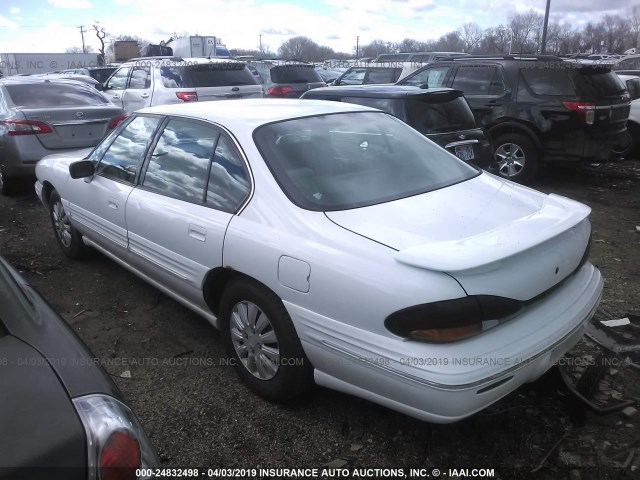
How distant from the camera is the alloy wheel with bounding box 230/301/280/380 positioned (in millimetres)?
2752

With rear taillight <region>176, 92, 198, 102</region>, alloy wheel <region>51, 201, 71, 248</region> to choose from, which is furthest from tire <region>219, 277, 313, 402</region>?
Result: rear taillight <region>176, 92, 198, 102</region>

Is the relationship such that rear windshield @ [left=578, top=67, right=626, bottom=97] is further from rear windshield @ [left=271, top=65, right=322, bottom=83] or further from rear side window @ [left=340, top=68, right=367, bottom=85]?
rear side window @ [left=340, top=68, right=367, bottom=85]

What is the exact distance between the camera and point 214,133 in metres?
→ 3.18

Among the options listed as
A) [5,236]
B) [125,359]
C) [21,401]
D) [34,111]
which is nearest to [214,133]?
[125,359]

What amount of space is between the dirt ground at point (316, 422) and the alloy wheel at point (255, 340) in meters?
0.21

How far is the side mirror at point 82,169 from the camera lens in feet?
12.8

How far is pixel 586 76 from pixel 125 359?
6.63 meters

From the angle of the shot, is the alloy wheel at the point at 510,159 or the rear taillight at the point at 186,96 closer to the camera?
the alloy wheel at the point at 510,159

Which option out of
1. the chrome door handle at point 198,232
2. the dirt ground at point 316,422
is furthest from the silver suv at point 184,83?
the chrome door handle at point 198,232

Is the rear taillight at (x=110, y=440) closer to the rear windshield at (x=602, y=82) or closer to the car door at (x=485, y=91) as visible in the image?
the car door at (x=485, y=91)

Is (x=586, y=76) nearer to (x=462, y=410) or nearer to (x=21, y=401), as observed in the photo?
(x=462, y=410)

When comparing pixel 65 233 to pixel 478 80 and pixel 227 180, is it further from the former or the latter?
pixel 478 80

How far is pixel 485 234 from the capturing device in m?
2.36

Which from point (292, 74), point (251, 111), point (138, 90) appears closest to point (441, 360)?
point (251, 111)
